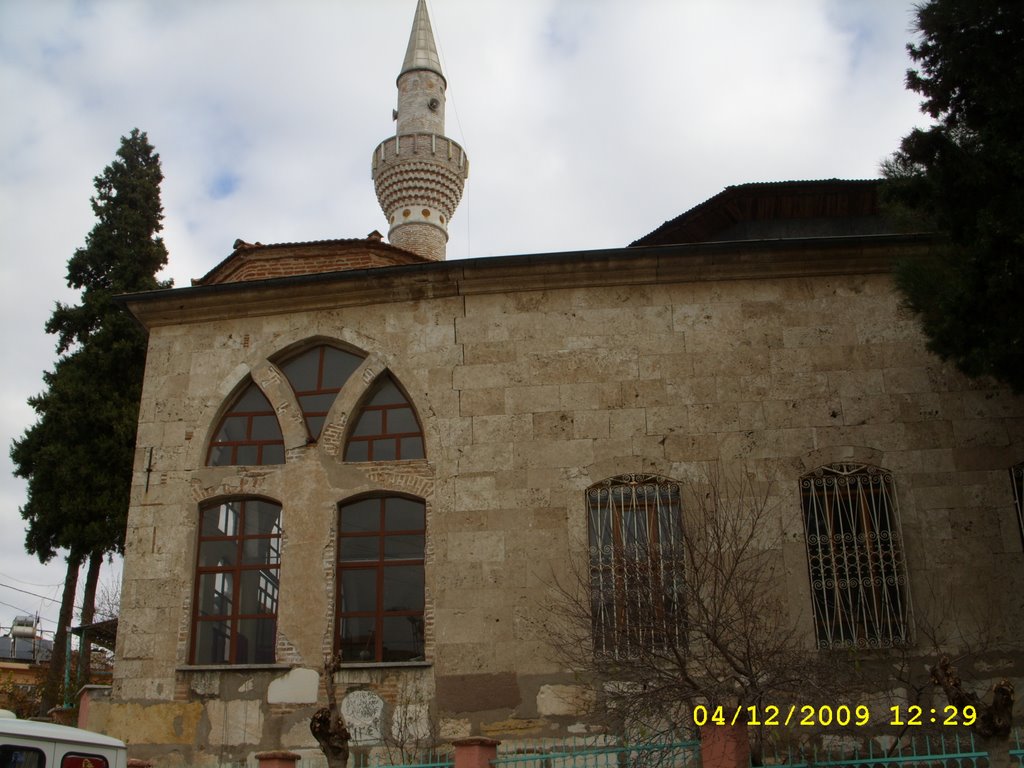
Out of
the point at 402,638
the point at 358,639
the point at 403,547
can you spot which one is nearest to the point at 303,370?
the point at 403,547

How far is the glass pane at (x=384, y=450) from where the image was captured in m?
12.3

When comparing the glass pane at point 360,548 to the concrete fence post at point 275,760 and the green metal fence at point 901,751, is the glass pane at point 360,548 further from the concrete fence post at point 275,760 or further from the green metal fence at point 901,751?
the green metal fence at point 901,751

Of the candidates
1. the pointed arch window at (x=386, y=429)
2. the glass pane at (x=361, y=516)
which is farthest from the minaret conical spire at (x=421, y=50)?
the glass pane at (x=361, y=516)

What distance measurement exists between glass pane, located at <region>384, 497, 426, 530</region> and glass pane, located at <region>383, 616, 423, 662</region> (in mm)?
1018

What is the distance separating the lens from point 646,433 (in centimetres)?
1180

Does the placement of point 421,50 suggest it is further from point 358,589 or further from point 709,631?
point 709,631

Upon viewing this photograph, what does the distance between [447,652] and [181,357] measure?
501 cm

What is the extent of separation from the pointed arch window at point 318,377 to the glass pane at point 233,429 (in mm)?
746

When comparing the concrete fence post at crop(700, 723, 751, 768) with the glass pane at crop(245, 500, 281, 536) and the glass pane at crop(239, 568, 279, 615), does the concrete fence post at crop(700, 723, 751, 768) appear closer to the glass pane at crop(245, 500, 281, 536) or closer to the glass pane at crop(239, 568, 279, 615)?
the glass pane at crop(239, 568, 279, 615)

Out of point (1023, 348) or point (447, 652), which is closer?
point (1023, 348)

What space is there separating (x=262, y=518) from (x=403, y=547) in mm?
1793

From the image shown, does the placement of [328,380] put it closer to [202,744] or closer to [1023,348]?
[202,744]

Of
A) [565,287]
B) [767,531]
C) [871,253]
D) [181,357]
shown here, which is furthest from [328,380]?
[871,253]

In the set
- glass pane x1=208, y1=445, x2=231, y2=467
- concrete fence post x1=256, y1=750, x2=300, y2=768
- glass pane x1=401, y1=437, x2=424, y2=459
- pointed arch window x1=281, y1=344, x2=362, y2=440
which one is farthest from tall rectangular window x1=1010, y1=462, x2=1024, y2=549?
glass pane x1=208, y1=445, x2=231, y2=467
